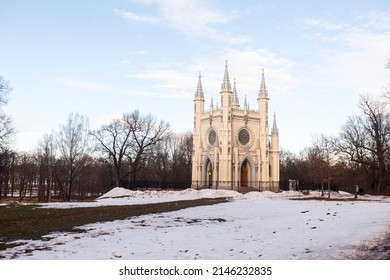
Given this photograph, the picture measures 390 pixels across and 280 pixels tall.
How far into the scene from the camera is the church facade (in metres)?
47.6

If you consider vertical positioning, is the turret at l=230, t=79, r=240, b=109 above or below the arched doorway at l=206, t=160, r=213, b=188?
above

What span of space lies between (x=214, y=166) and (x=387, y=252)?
39.2 metres

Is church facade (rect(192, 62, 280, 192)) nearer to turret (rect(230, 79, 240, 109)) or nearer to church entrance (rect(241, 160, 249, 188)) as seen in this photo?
church entrance (rect(241, 160, 249, 188))

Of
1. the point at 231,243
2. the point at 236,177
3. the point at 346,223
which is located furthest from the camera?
the point at 236,177

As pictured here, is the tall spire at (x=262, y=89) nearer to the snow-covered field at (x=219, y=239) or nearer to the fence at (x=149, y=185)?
the fence at (x=149, y=185)

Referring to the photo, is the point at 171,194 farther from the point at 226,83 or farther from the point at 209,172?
the point at 226,83

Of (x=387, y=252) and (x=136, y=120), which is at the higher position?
(x=136, y=120)

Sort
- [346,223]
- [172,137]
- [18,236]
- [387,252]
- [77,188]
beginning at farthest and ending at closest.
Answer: [172,137] < [77,188] < [346,223] < [18,236] < [387,252]

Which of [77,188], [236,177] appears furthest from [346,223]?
[77,188]

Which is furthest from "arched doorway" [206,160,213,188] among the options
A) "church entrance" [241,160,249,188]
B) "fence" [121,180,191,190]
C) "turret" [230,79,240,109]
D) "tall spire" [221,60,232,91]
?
"tall spire" [221,60,232,91]

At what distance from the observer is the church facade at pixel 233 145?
4756 centimetres

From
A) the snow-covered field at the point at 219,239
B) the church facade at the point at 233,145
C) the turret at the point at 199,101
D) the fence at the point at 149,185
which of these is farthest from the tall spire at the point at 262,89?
the snow-covered field at the point at 219,239

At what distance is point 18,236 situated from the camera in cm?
1174
